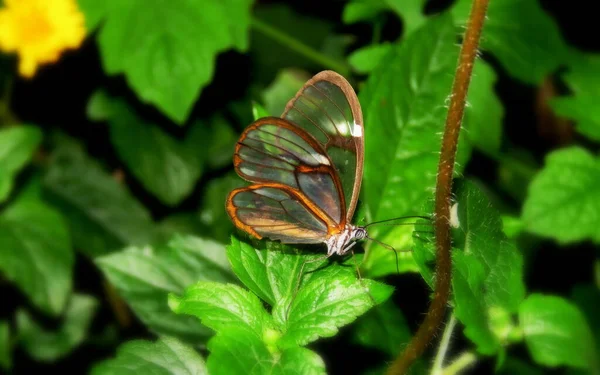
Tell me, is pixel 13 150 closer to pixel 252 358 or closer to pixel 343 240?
pixel 343 240

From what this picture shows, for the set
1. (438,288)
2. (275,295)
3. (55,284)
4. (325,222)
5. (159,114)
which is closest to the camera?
(438,288)

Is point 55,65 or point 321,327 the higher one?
point 321,327

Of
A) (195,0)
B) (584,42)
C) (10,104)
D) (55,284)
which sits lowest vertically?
(55,284)

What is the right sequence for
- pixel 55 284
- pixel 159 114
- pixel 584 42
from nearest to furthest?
1. pixel 55 284
2. pixel 159 114
3. pixel 584 42

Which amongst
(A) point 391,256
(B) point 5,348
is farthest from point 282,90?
(B) point 5,348

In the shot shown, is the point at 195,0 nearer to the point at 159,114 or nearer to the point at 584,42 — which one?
the point at 159,114

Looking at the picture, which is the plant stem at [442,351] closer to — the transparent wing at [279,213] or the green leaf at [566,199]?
the transparent wing at [279,213]

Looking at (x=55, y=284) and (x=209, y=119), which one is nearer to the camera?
(x=55, y=284)

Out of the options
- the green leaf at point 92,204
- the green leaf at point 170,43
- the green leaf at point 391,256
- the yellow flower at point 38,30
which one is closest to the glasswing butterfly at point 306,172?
the green leaf at point 391,256

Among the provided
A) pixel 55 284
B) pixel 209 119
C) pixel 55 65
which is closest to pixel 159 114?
pixel 209 119

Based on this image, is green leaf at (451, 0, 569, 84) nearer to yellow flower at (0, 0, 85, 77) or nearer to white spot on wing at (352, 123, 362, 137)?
white spot on wing at (352, 123, 362, 137)
